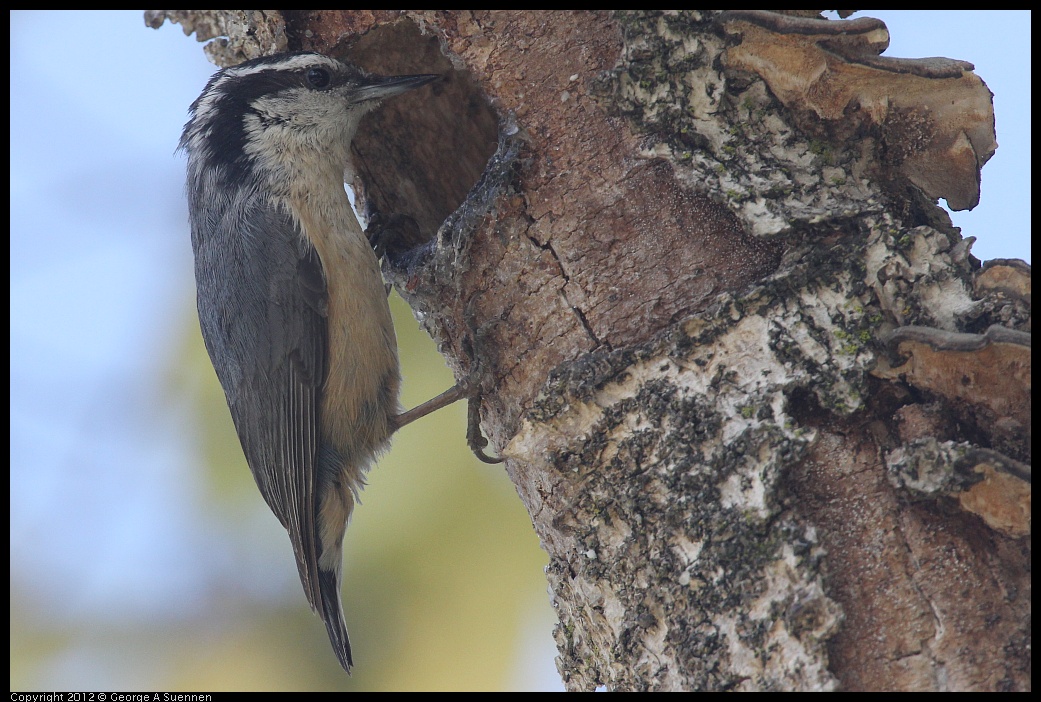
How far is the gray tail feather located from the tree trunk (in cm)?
97

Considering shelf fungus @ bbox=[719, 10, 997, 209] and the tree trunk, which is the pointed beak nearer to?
the tree trunk

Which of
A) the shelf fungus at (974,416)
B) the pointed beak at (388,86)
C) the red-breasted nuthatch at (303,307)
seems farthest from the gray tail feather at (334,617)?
the shelf fungus at (974,416)

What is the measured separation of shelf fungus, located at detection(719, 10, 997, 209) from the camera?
189cm

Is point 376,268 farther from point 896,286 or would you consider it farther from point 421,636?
point 896,286

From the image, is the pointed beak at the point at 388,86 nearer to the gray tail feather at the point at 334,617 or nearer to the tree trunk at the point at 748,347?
the tree trunk at the point at 748,347

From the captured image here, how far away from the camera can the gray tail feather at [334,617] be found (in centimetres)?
280

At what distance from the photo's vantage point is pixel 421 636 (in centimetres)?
330

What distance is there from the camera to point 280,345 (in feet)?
9.17

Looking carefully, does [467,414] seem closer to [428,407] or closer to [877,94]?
[428,407]

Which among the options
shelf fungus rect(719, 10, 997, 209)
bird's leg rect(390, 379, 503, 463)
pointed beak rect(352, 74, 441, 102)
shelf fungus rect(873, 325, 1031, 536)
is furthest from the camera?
pointed beak rect(352, 74, 441, 102)

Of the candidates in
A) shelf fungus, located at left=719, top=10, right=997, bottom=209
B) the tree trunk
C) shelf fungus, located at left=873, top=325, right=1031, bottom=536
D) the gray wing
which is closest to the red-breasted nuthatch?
the gray wing

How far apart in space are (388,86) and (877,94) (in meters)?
1.45

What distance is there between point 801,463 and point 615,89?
93cm
